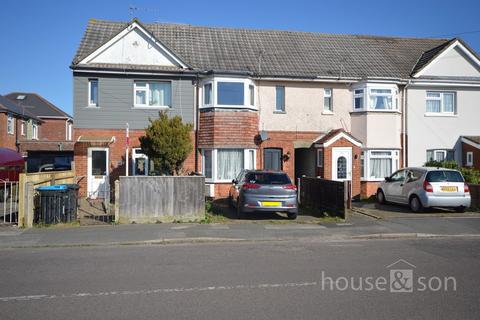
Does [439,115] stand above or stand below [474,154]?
above

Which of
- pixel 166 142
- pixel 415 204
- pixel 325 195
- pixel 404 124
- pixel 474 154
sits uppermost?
pixel 404 124

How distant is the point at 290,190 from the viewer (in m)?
13.3

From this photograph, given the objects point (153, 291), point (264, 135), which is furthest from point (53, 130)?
point (153, 291)

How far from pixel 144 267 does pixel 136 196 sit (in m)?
5.44

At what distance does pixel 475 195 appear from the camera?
16.2 m

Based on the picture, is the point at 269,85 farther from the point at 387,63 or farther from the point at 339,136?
the point at 387,63

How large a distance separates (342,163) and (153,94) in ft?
29.4

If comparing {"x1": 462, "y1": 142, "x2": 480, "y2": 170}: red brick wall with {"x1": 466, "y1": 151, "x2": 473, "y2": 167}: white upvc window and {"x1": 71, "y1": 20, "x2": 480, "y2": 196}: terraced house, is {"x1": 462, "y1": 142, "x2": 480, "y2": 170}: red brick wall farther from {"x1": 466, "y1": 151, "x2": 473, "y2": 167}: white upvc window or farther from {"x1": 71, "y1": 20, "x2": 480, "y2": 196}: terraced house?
{"x1": 71, "y1": 20, "x2": 480, "y2": 196}: terraced house

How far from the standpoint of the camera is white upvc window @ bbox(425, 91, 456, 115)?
21703mm

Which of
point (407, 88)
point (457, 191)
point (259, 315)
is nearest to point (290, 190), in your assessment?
point (457, 191)

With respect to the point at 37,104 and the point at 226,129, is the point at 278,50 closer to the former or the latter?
the point at 226,129

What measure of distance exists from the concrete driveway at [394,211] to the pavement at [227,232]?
1.29 m

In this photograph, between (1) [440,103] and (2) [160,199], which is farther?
(1) [440,103]

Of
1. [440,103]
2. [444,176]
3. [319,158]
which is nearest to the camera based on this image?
[444,176]
